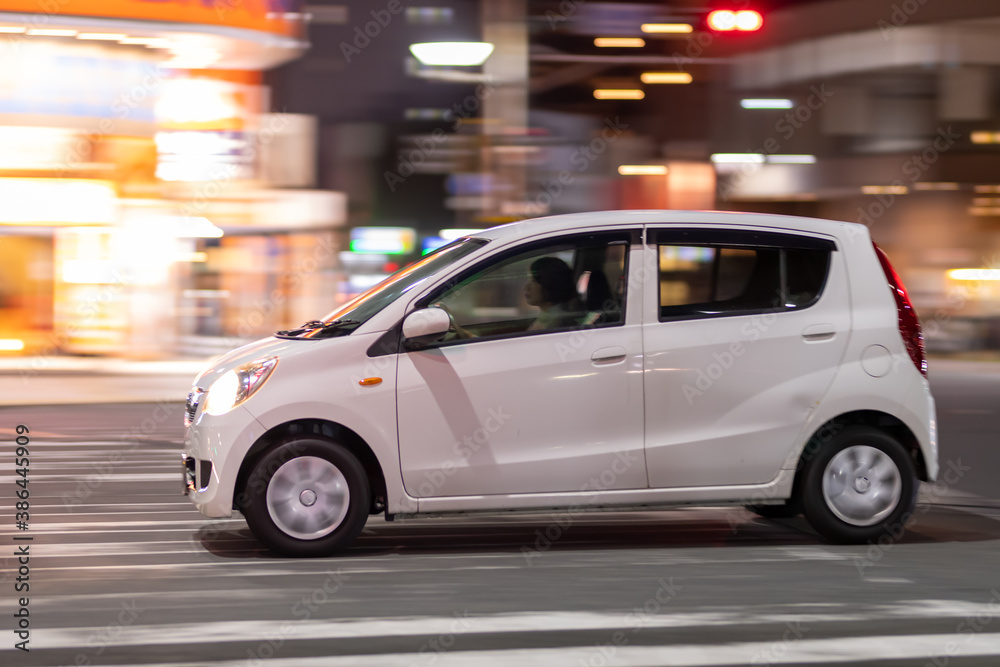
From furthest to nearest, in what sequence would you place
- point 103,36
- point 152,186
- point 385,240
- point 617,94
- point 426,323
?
point 385,240
point 617,94
point 152,186
point 103,36
point 426,323

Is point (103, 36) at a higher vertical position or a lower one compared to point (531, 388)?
higher

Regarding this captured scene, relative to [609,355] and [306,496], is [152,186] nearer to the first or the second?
[306,496]

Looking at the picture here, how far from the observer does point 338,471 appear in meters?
6.56

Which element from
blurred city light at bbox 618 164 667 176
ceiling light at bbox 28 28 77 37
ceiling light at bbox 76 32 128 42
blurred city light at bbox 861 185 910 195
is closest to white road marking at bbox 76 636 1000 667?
blurred city light at bbox 618 164 667 176

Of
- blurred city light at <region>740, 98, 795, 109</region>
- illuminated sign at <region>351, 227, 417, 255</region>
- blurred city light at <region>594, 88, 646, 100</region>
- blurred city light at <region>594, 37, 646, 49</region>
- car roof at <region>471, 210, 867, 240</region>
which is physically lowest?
car roof at <region>471, 210, 867, 240</region>

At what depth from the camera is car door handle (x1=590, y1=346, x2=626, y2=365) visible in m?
6.71

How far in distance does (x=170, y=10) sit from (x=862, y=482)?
16.6m

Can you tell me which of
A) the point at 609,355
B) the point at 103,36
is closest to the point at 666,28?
the point at 103,36

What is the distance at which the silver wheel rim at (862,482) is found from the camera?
277 inches

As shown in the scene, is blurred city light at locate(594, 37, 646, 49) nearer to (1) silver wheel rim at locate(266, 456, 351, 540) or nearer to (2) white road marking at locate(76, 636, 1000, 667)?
(1) silver wheel rim at locate(266, 456, 351, 540)

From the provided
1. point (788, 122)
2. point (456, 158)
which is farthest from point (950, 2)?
point (456, 158)

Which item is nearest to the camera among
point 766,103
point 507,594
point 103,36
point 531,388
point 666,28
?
point 507,594

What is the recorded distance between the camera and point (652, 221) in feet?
22.9

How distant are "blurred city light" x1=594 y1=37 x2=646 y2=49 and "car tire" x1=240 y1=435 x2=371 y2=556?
57.6 ft
